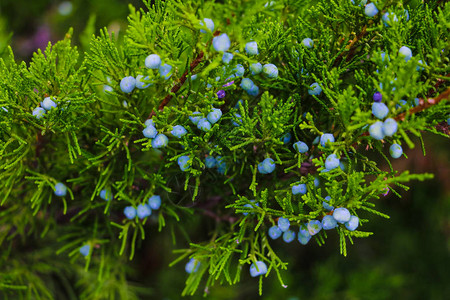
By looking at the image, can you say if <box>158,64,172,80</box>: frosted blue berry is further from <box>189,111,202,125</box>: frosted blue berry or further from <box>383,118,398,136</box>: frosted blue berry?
<box>383,118,398,136</box>: frosted blue berry

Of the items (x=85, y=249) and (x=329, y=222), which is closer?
(x=329, y=222)

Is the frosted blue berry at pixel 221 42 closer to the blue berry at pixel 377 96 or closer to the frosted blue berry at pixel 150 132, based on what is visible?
the frosted blue berry at pixel 150 132

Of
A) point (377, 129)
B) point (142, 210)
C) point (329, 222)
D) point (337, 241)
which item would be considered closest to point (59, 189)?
point (142, 210)

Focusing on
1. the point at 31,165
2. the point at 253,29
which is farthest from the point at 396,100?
the point at 31,165

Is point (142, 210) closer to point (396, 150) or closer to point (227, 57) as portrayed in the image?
point (227, 57)

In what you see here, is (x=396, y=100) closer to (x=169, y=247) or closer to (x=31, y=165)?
(x=31, y=165)
